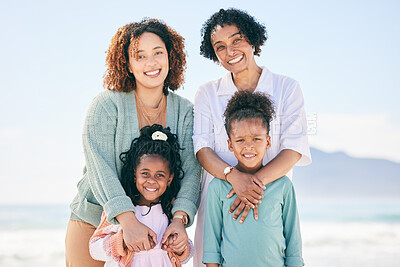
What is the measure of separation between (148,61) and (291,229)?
1.53 metres

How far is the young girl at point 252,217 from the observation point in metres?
2.66

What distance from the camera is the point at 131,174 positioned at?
9.82 ft

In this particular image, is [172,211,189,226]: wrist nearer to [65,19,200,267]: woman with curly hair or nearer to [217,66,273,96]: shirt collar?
[65,19,200,267]: woman with curly hair

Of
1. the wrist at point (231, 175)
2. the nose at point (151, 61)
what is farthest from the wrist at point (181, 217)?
the nose at point (151, 61)

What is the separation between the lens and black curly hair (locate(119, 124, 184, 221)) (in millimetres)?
2947

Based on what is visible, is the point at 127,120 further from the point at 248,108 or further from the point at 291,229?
the point at 291,229

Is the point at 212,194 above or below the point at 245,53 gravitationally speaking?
below

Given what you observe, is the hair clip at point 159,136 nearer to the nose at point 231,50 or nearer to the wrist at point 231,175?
the wrist at point 231,175

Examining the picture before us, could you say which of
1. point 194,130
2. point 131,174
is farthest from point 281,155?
point 131,174

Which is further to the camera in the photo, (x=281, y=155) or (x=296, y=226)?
(x=281, y=155)

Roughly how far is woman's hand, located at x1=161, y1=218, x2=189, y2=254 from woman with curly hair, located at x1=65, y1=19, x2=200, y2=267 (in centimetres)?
1

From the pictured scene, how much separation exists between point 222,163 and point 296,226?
2.06 feet

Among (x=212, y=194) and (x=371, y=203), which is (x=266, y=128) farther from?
(x=371, y=203)

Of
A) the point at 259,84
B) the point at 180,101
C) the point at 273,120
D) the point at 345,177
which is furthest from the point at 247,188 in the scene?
the point at 345,177
